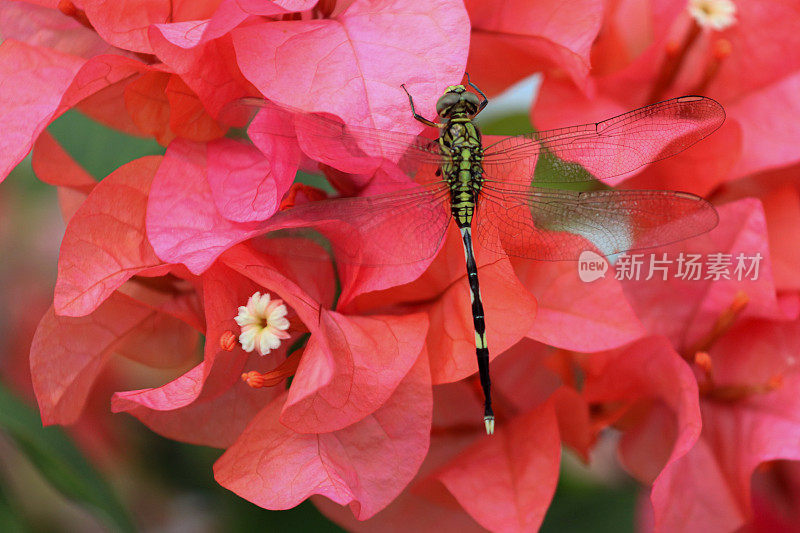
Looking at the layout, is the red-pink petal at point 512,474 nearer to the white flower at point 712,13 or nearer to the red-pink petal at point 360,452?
the red-pink petal at point 360,452

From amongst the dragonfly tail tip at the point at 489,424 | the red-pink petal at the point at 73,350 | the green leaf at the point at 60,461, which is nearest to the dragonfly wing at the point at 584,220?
the dragonfly tail tip at the point at 489,424

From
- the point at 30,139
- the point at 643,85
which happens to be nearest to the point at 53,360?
the point at 30,139

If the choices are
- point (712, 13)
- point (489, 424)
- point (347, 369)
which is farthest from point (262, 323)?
point (712, 13)

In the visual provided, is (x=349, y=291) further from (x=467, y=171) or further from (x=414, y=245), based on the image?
(x=467, y=171)

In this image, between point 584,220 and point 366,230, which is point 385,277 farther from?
point 584,220

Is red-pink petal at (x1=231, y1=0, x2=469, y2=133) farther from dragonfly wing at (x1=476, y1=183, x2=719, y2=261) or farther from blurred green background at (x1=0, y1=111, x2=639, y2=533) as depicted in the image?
blurred green background at (x1=0, y1=111, x2=639, y2=533)
